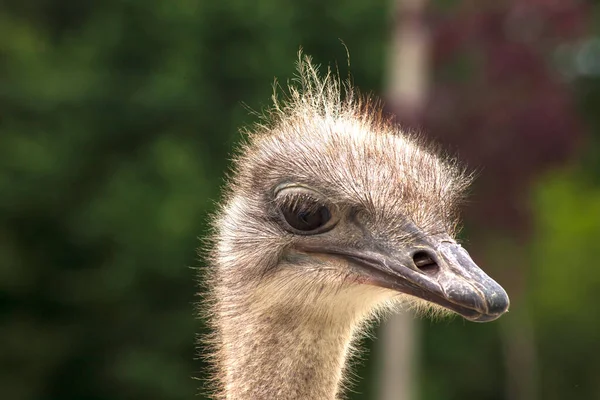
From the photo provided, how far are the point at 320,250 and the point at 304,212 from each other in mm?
111

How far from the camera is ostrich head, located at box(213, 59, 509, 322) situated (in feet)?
10.6

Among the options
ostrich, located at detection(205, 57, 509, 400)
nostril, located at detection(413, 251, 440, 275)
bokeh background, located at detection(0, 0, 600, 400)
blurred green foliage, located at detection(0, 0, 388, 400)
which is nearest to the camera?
nostril, located at detection(413, 251, 440, 275)

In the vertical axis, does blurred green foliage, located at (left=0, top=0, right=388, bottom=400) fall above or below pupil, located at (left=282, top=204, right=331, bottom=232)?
above

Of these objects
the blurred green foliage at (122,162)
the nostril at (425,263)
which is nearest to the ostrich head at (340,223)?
the nostril at (425,263)

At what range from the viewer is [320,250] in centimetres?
339

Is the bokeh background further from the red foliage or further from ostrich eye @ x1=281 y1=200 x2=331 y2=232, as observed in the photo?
ostrich eye @ x1=281 y1=200 x2=331 y2=232

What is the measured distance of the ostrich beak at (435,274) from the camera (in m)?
2.96

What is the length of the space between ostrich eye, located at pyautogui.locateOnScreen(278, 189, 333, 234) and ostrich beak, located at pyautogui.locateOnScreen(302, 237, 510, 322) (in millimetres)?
57

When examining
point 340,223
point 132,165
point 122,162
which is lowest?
point 340,223

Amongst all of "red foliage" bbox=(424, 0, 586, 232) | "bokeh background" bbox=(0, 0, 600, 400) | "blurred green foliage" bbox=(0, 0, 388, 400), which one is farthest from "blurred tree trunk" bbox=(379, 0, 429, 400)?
"blurred green foliage" bbox=(0, 0, 388, 400)

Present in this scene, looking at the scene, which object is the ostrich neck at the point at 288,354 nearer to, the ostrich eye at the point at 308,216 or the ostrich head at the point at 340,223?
the ostrich head at the point at 340,223

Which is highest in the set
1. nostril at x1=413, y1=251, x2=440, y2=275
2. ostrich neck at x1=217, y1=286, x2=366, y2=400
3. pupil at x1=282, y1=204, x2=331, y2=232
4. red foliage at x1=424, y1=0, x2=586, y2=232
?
red foliage at x1=424, y1=0, x2=586, y2=232

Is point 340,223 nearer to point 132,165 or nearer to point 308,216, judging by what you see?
point 308,216

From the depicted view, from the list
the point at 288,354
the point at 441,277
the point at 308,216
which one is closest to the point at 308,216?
the point at 308,216
